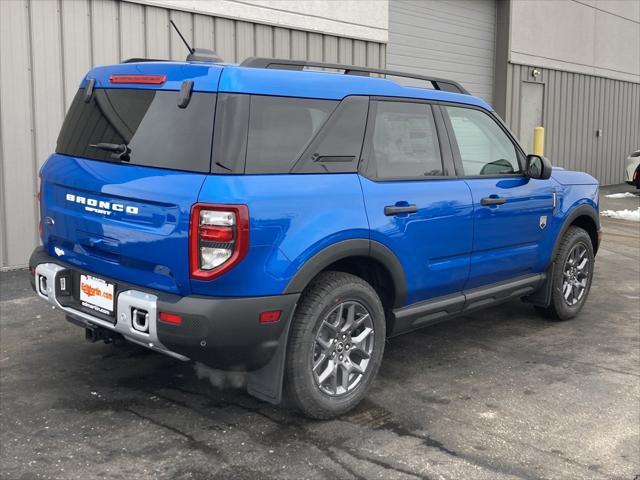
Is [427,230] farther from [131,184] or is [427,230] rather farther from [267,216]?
[131,184]

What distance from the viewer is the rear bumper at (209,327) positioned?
332 cm

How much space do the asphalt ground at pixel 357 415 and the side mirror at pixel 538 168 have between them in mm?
1312

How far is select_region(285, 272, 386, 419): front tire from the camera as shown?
12.0 ft

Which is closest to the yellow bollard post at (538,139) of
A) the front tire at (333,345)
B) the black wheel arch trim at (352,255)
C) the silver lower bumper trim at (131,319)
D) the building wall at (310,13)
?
the building wall at (310,13)

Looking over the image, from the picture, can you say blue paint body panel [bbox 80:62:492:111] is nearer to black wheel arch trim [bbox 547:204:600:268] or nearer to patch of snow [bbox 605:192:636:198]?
black wheel arch trim [bbox 547:204:600:268]

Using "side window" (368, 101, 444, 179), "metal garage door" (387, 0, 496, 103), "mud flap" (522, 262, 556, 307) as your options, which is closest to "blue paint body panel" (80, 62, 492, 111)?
"side window" (368, 101, 444, 179)

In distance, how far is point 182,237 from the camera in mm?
3301

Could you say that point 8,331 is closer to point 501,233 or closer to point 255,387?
point 255,387

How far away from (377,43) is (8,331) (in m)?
7.87

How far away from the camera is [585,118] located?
1756 cm

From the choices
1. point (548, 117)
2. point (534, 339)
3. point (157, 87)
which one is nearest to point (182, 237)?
point (157, 87)

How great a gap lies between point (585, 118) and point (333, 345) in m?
15.6

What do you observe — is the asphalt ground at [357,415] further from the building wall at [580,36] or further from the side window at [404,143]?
the building wall at [580,36]

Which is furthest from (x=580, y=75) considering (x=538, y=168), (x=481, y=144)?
(x=481, y=144)
